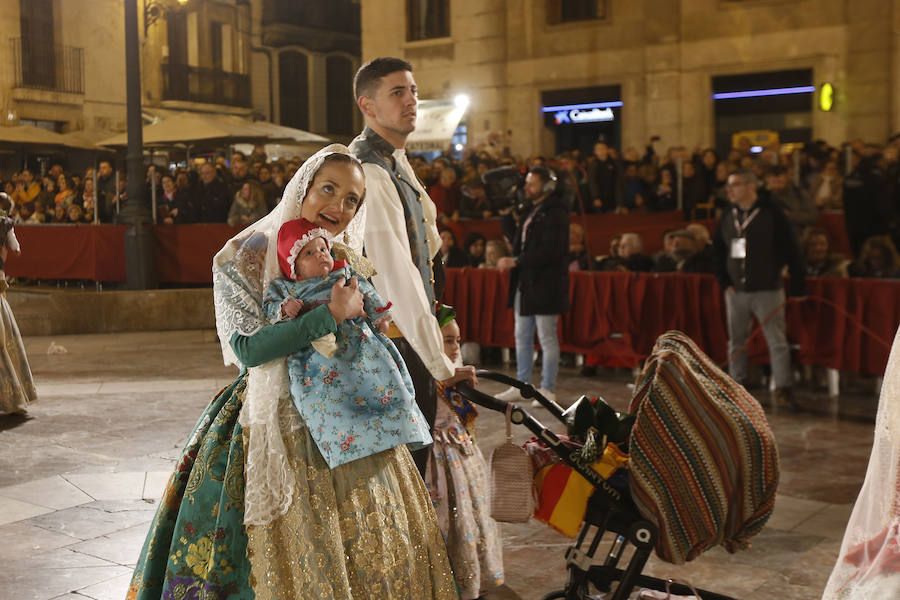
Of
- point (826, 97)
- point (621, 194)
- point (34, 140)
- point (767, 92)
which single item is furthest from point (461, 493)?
point (34, 140)

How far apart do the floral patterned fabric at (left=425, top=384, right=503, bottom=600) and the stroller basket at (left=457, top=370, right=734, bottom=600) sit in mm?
305

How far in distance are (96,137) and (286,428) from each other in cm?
2777

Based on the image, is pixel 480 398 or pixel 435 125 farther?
pixel 435 125

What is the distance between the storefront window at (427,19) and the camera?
2441 centimetres

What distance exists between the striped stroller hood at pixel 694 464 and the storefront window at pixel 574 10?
1986 cm

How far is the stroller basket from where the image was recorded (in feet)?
11.1

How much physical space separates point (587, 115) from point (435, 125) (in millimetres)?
3370

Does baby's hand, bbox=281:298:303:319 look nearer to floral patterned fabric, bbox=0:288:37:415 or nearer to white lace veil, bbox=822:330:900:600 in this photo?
white lace veil, bbox=822:330:900:600

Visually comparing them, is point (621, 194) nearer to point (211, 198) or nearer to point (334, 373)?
point (211, 198)

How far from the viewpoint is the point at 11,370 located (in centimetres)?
789

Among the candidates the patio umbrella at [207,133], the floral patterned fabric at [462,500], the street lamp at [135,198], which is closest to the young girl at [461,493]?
the floral patterned fabric at [462,500]

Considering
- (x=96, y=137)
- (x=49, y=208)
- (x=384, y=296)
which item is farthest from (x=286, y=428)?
(x=96, y=137)

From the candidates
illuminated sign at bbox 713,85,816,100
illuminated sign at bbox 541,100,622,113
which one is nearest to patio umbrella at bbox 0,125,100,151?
illuminated sign at bbox 541,100,622,113

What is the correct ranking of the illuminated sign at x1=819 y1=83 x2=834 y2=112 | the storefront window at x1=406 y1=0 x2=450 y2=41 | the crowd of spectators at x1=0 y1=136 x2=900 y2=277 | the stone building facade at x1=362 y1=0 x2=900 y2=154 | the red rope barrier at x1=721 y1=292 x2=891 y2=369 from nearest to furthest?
the red rope barrier at x1=721 y1=292 x2=891 y2=369, the crowd of spectators at x1=0 y1=136 x2=900 y2=277, the stone building facade at x1=362 y1=0 x2=900 y2=154, the illuminated sign at x1=819 y1=83 x2=834 y2=112, the storefront window at x1=406 y1=0 x2=450 y2=41
